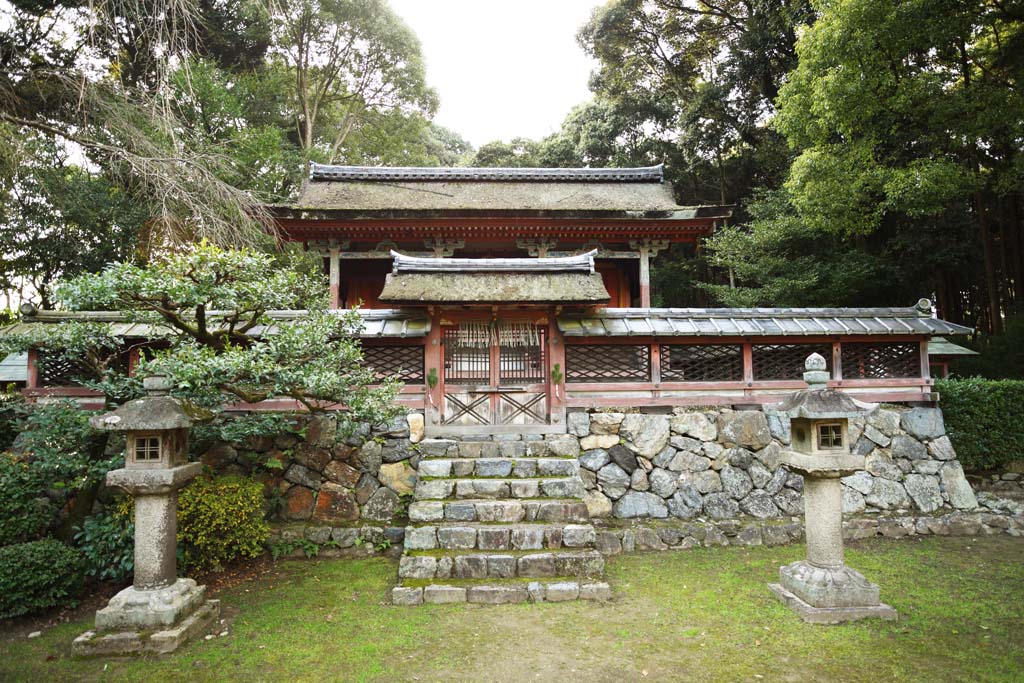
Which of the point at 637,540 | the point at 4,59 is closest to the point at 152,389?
the point at 637,540

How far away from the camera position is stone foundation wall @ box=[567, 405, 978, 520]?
7.59 meters

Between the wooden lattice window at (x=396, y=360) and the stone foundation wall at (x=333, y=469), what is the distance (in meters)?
0.79

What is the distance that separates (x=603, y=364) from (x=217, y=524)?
5707mm

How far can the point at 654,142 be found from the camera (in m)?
22.1

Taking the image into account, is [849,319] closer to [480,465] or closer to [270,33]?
[480,465]

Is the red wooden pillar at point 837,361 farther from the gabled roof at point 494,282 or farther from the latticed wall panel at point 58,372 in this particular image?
the latticed wall panel at point 58,372

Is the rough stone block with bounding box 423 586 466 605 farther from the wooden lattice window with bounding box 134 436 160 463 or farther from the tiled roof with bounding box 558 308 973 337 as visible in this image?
the tiled roof with bounding box 558 308 973 337

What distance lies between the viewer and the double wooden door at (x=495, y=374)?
7.92 meters

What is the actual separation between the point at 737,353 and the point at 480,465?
4602 millimetres

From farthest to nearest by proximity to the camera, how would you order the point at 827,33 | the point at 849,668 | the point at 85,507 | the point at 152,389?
1. the point at 827,33
2. the point at 85,507
3. the point at 152,389
4. the point at 849,668

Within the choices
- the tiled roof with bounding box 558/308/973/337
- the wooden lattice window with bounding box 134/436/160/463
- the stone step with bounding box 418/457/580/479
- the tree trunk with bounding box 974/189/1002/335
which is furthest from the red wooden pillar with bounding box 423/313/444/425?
the tree trunk with bounding box 974/189/1002/335

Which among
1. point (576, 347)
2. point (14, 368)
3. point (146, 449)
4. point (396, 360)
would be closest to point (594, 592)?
point (576, 347)

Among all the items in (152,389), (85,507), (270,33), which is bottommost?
(85,507)

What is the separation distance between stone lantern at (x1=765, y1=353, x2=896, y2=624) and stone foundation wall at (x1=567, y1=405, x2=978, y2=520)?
209 cm
